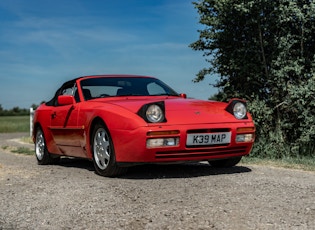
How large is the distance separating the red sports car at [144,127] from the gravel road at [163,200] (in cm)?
28

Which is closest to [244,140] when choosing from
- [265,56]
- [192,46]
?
[265,56]

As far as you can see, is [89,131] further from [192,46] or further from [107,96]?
[192,46]

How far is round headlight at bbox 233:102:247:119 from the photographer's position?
600 centimetres

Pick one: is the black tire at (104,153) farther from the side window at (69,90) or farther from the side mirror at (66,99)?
the side window at (69,90)

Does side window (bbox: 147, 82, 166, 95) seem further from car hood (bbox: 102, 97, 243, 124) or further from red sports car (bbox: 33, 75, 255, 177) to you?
car hood (bbox: 102, 97, 243, 124)

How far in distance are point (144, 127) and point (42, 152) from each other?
3.38 m

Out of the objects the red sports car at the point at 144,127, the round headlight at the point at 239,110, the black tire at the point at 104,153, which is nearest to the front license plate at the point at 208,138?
the red sports car at the point at 144,127

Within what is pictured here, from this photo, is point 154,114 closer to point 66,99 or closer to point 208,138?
point 208,138

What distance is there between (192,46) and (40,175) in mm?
6502

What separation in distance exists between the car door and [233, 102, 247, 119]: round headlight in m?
2.08

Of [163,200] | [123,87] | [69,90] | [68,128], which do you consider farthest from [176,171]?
[69,90]

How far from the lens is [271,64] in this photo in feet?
34.5

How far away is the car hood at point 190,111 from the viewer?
5539 millimetres

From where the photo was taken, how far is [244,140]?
5918 millimetres
